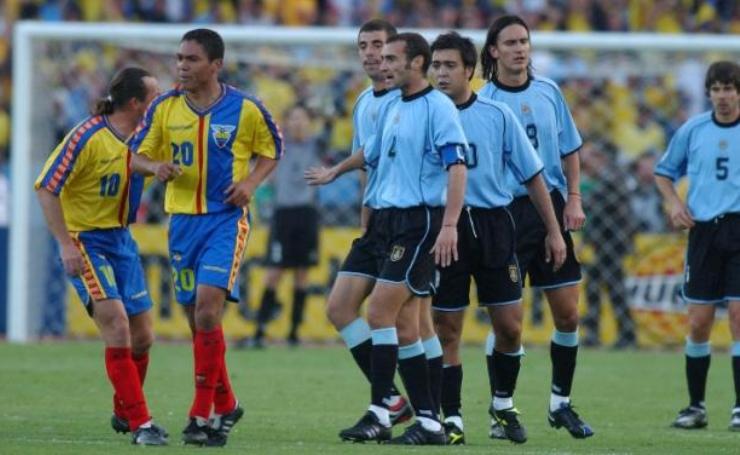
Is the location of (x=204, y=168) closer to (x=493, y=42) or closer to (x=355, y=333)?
(x=355, y=333)

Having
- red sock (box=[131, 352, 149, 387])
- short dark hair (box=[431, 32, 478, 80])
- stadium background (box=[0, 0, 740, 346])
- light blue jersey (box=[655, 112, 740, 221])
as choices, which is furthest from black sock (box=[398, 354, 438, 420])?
stadium background (box=[0, 0, 740, 346])

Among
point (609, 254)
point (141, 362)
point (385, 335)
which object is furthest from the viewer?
point (609, 254)

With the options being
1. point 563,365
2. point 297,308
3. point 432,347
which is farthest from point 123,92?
point 297,308

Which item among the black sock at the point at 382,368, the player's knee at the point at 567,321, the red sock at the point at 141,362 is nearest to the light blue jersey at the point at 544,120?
the player's knee at the point at 567,321

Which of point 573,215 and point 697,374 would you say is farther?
point 697,374

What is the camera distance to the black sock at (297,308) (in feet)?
56.4

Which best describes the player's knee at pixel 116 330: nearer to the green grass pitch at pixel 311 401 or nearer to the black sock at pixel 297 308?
the green grass pitch at pixel 311 401

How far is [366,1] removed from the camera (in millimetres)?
24734

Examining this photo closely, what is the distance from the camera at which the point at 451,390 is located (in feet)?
31.9

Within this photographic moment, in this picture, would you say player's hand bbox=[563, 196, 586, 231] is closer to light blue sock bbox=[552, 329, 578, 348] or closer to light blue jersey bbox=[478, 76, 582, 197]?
light blue jersey bbox=[478, 76, 582, 197]

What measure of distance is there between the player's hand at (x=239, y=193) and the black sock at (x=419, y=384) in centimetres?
124

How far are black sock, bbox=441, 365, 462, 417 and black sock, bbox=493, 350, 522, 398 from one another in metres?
0.23

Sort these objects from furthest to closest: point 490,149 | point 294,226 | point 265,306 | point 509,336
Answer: point 294,226, point 265,306, point 509,336, point 490,149

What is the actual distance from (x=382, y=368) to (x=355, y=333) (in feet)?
4.35
